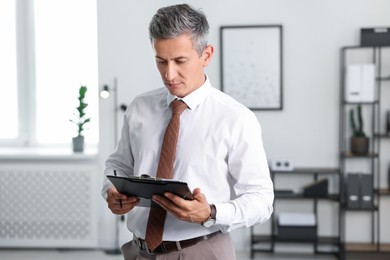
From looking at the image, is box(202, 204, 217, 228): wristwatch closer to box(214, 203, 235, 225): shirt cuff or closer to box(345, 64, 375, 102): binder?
box(214, 203, 235, 225): shirt cuff

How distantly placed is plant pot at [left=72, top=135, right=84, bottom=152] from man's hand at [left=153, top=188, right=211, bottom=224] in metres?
3.29

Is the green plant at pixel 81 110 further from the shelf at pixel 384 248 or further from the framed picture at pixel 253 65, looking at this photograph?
the shelf at pixel 384 248

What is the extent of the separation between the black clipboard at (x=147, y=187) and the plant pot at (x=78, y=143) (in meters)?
3.15

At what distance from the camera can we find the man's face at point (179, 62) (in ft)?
5.64

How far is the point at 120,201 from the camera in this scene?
178 cm

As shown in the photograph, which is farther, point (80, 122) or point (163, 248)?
point (80, 122)

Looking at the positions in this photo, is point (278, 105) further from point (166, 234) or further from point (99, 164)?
point (166, 234)

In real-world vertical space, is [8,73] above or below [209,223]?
above

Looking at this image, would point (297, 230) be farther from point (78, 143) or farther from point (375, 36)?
point (78, 143)

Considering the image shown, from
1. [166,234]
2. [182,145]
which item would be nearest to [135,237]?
[166,234]

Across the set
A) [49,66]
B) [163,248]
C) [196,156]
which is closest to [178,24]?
[196,156]

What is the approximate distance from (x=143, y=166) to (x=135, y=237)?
230 mm

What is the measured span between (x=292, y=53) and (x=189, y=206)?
10.7 ft

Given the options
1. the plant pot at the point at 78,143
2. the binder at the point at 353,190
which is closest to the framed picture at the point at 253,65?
the binder at the point at 353,190
